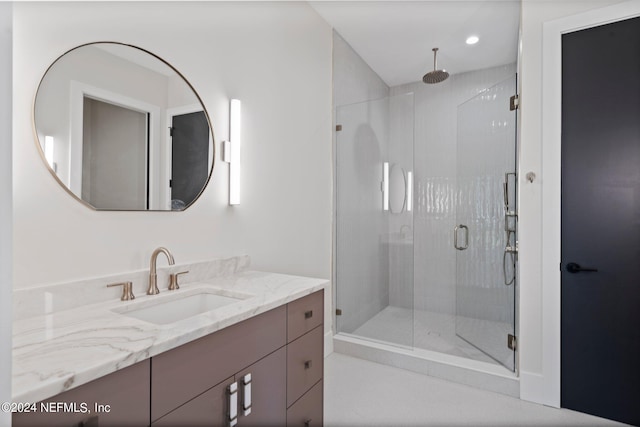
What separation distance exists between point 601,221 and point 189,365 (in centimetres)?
229

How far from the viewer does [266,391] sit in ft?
4.25

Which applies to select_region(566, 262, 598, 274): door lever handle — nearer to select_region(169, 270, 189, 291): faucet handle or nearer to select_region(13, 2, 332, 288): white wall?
select_region(13, 2, 332, 288): white wall

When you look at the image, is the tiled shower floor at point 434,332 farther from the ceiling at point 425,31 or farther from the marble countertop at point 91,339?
the ceiling at point 425,31

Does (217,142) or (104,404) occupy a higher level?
(217,142)

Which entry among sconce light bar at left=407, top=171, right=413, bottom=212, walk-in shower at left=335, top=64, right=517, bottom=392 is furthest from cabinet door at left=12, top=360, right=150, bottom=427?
sconce light bar at left=407, top=171, right=413, bottom=212

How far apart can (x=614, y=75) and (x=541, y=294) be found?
1360 millimetres

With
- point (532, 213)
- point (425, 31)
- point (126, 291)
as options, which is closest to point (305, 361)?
point (126, 291)

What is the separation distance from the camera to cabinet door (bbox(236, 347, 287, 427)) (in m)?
1.18

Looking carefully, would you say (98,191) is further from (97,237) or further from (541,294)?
(541,294)

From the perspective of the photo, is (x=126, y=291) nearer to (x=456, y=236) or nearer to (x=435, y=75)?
(x=456, y=236)

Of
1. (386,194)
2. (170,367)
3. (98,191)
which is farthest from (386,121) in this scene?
(170,367)

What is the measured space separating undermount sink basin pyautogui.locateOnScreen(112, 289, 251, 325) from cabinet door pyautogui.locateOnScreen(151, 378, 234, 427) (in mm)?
402

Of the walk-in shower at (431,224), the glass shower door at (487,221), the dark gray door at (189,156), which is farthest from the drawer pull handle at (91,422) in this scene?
the glass shower door at (487,221)

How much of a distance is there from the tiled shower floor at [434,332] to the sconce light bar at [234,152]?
5.87ft
